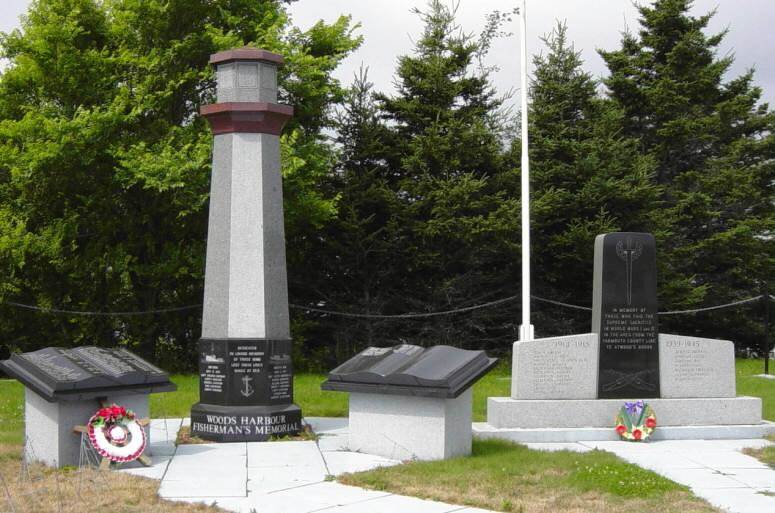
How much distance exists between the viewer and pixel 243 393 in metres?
10.1

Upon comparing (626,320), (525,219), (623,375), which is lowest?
(623,375)

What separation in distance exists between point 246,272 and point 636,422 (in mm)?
4759

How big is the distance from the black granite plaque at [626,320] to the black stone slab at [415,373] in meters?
2.34

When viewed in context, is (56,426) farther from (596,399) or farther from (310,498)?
(596,399)

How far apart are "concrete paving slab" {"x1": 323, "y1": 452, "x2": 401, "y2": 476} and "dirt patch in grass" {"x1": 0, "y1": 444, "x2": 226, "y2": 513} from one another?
165 centimetres

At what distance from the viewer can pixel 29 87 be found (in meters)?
18.9

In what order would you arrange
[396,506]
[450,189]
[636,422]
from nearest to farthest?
[396,506], [636,422], [450,189]

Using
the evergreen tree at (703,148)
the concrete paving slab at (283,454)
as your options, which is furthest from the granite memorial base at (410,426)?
the evergreen tree at (703,148)

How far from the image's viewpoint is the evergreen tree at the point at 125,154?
1752 cm

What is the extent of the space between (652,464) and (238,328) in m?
4.63

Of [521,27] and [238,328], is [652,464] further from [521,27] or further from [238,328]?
[521,27]

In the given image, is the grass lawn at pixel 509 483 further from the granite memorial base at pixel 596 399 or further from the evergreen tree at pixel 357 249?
the evergreen tree at pixel 357 249

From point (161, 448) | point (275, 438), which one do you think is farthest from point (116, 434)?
point (275, 438)

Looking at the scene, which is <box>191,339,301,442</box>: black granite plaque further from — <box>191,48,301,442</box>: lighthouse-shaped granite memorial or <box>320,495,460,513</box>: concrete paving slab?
<box>320,495,460,513</box>: concrete paving slab
